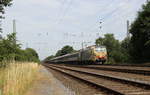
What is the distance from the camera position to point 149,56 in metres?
43.2

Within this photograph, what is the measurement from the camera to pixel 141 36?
155 ft

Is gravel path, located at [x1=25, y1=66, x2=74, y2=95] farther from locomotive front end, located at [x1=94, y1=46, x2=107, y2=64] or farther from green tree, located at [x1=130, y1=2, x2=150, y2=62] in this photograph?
green tree, located at [x1=130, y1=2, x2=150, y2=62]

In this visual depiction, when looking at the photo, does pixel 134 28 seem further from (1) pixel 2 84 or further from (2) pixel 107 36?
(2) pixel 107 36

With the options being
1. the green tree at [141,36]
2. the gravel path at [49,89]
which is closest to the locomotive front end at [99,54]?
the green tree at [141,36]

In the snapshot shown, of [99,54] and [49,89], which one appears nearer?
[49,89]

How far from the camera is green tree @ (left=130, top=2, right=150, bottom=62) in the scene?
45.1 m

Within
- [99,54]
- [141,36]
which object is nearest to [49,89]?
[99,54]

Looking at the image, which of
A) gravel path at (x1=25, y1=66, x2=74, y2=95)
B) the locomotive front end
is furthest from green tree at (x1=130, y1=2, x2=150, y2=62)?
gravel path at (x1=25, y1=66, x2=74, y2=95)

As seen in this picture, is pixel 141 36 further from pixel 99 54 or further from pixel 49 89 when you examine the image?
pixel 49 89

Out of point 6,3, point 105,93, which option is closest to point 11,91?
point 105,93

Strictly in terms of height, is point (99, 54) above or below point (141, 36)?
below

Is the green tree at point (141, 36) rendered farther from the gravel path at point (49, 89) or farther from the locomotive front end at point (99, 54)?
the gravel path at point (49, 89)

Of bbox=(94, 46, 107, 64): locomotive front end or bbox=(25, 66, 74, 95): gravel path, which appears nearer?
bbox=(25, 66, 74, 95): gravel path

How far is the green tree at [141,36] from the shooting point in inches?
1774
